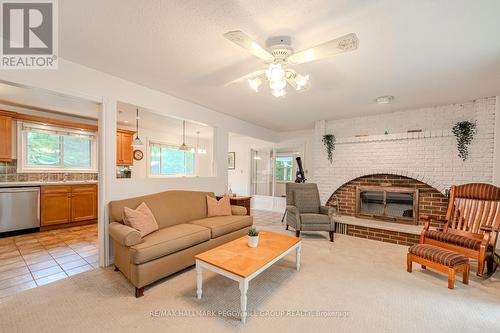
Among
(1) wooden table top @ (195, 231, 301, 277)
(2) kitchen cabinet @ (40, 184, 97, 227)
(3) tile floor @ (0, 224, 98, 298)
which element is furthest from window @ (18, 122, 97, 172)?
(1) wooden table top @ (195, 231, 301, 277)

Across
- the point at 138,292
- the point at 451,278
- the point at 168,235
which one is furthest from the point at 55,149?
the point at 451,278

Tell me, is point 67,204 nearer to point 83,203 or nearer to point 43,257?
point 83,203

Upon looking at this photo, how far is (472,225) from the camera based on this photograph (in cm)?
299

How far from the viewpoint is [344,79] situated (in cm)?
277

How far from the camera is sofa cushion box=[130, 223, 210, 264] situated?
2.13 metres

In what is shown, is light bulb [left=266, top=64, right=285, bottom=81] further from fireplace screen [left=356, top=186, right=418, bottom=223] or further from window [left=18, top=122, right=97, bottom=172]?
window [left=18, top=122, right=97, bottom=172]

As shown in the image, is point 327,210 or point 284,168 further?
point 284,168

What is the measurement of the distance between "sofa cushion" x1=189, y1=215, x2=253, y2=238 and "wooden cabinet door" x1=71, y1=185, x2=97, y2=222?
298 centimetres

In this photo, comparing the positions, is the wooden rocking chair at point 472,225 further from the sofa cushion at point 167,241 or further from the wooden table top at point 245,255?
the sofa cushion at point 167,241

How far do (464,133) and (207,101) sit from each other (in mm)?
4447

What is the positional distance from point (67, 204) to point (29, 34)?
Result: 3.59 m

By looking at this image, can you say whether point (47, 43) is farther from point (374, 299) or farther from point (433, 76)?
point (433, 76)

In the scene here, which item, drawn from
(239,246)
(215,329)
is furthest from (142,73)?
(215,329)

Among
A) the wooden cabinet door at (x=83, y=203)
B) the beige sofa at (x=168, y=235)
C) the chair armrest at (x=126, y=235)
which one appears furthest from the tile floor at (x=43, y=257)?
the chair armrest at (x=126, y=235)
